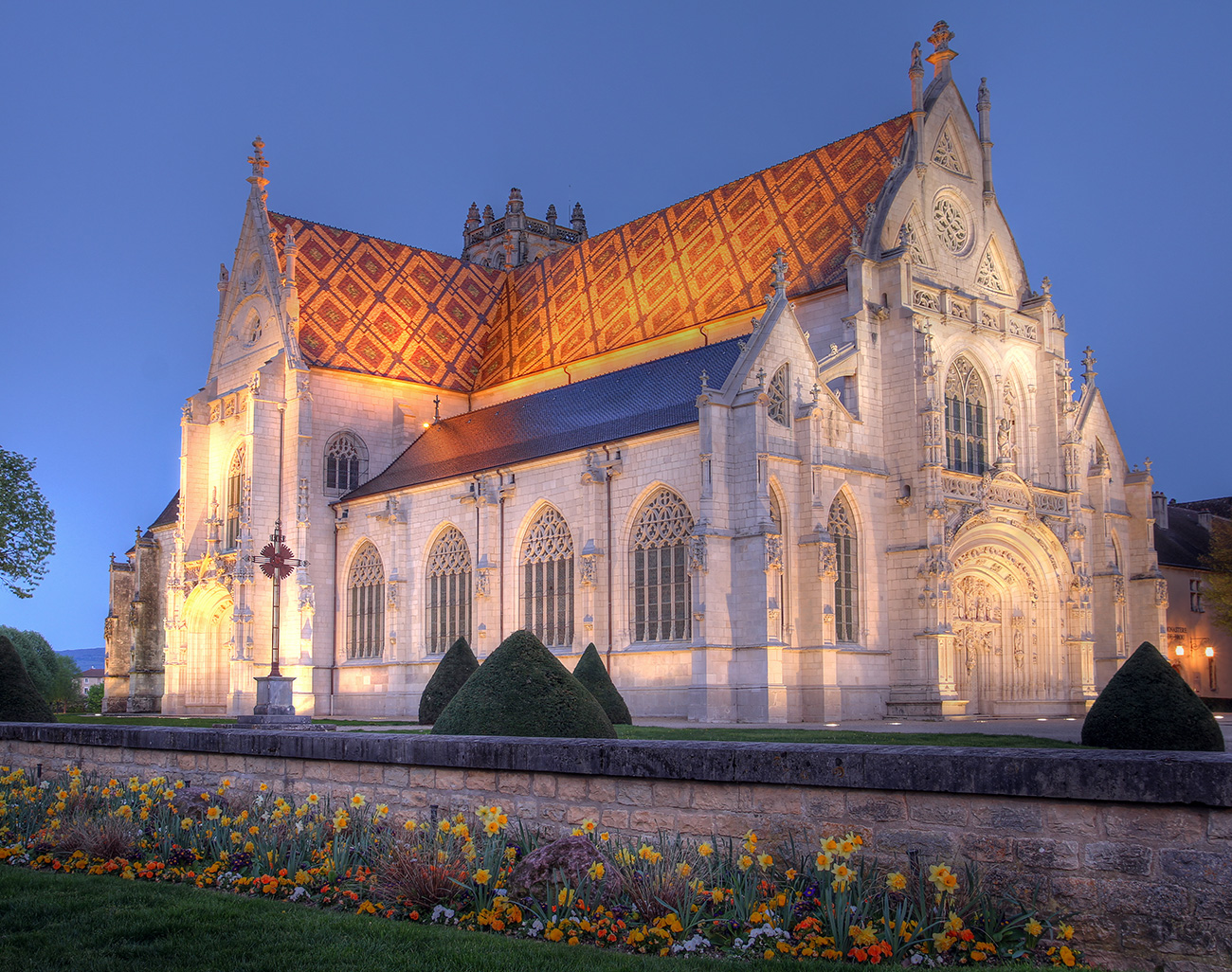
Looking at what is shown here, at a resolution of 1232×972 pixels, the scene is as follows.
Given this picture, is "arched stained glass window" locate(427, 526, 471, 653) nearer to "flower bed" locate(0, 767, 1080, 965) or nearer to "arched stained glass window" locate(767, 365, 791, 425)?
"arched stained glass window" locate(767, 365, 791, 425)

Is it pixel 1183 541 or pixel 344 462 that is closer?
pixel 344 462

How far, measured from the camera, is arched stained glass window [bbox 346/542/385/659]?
1478 inches

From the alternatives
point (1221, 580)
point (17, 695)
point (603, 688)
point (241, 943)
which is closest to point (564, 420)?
point (603, 688)

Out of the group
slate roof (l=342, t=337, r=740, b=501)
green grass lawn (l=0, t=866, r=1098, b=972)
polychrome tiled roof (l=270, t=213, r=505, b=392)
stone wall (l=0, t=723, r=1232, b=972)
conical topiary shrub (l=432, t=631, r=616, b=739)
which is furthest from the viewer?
polychrome tiled roof (l=270, t=213, r=505, b=392)

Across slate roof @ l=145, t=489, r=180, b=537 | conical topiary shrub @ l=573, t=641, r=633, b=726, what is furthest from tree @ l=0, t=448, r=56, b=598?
conical topiary shrub @ l=573, t=641, r=633, b=726

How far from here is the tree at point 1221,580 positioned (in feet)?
149

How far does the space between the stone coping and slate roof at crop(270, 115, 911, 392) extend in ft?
80.4

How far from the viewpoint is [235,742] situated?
11.9m

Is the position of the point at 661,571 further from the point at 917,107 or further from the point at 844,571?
the point at 917,107

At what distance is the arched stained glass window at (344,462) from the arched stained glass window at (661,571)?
1369 centimetres

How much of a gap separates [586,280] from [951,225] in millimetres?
13001

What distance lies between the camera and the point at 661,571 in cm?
2897

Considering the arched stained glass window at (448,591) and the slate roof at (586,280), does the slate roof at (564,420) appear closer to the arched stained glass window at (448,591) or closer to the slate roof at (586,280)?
the arched stained glass window at (448,591)

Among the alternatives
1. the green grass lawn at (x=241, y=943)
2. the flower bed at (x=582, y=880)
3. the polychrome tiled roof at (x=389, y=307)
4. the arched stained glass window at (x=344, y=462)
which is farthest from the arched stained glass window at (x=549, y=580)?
the green grass lawn at (x=241, y=943)
